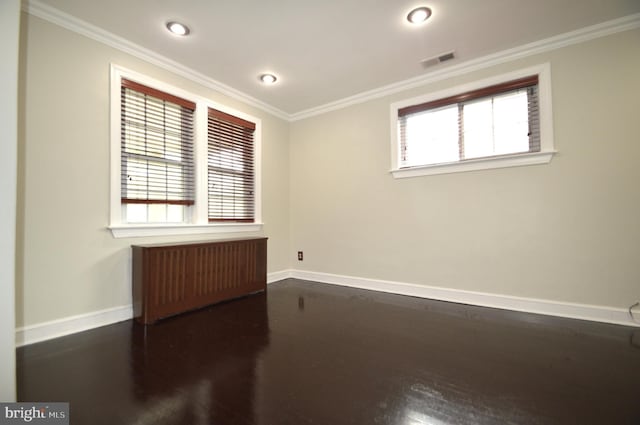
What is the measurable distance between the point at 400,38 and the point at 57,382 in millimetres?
3509

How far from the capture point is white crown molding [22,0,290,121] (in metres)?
2.13

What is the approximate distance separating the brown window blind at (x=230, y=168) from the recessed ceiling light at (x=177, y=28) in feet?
3.07

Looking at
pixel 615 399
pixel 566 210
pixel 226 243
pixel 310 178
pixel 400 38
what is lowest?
pixel 615 399

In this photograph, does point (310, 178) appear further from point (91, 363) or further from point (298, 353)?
point (91, 363)

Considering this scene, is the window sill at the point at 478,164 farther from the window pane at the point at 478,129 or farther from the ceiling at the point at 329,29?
the ceiling at the point at 329,29

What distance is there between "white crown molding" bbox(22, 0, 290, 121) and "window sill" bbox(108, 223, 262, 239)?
1.64 m

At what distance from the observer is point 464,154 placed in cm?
309

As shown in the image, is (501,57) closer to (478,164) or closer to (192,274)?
Result: (478,164)

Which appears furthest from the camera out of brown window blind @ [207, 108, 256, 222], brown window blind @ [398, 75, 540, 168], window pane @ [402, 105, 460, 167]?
brown window blind @ [207, 108, 256, 222]

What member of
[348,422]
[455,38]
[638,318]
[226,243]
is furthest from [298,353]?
[455,38]

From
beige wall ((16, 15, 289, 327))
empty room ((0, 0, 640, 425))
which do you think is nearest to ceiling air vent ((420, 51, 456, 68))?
empty room ((0, 0, 640, 425))

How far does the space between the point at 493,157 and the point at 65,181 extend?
12.8 feet

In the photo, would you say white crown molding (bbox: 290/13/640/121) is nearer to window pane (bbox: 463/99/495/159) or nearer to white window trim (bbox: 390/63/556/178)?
white window trim (bbox: 390/63/556/178)

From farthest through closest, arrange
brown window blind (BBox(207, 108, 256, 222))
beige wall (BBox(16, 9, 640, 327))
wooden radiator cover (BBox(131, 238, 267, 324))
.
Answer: brown window blind (BBox(207, 108, 256, 222)), wooden radiator cover (BBox(131, 238, 267, 324)), beige wall (BBox(16, 9, 640, 327))
